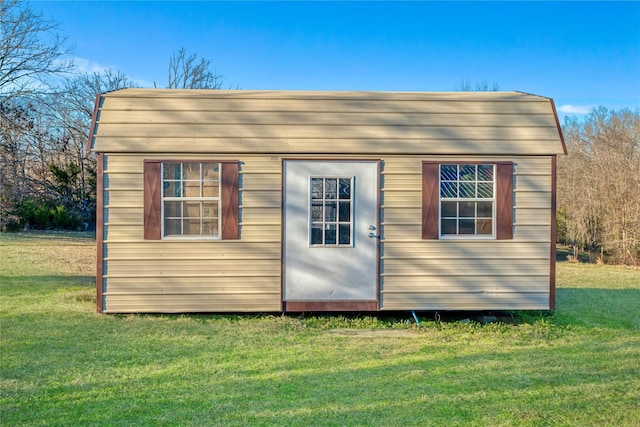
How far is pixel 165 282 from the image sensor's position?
245 inches

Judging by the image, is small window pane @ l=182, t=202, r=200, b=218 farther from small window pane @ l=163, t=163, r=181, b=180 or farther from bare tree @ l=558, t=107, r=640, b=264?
bare tree @ l=558, t=107, r=640, b=264

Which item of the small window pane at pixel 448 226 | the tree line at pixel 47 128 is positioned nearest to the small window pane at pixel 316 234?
the small window pane at pixel 448 226

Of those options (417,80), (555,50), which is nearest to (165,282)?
(555,50)

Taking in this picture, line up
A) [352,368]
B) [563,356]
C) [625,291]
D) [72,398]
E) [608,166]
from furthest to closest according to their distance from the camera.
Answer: [608,166], [625,291], [563,356], [352,368], [72,398]

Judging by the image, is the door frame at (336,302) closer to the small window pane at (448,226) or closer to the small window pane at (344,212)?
the small window pane at (344,212)

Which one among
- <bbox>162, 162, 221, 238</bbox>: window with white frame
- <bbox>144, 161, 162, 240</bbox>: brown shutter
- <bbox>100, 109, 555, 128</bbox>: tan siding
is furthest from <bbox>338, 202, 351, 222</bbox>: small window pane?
<bbox>144, 161, 162, 240</bbox>: brown shutter

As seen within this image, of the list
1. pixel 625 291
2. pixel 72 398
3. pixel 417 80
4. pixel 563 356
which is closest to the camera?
pixel 72 398

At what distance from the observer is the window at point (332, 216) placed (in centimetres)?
630

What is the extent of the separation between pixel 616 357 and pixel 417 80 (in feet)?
49.8

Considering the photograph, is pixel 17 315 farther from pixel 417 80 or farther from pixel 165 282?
pixel 417 80

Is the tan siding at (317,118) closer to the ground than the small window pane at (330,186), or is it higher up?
higher up

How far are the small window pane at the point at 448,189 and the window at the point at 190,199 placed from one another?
2.77 m

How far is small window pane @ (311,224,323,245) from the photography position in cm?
630

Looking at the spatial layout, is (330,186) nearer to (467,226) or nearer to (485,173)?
(467,226)
